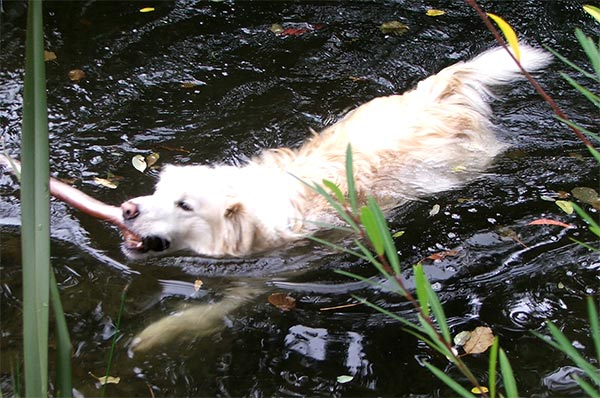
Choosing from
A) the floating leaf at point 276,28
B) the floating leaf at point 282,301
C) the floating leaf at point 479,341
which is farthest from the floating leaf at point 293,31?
the floating leaf at point 479,341

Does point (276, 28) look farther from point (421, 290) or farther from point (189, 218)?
point (421, 290)

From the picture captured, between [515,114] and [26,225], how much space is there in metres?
4.27

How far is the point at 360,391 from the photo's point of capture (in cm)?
326

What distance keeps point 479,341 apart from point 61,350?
224cm

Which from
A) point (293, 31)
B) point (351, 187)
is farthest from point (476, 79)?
point (351, 187)

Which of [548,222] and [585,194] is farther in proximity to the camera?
[585,194]

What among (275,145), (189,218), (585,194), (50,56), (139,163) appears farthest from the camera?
(50,56)

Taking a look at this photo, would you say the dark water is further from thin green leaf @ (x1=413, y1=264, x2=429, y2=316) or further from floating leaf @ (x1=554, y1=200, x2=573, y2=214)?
thin green leaf @ (x1=413, y1=264, x2=429, y2=316)

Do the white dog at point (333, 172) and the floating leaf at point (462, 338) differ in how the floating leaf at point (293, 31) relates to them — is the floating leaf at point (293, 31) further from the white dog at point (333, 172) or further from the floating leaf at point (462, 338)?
the floating leaf at point (462, 338)

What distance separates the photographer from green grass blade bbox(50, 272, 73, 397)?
1.73m

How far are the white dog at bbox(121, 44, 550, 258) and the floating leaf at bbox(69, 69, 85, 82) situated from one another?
1.86m

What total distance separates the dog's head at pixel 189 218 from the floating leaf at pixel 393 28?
9.03 ft

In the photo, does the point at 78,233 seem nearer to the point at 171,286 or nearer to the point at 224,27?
the point at 171,286

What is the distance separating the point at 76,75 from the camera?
5.83 meters
